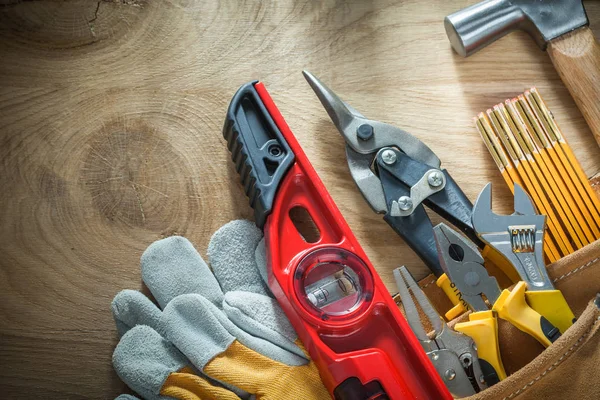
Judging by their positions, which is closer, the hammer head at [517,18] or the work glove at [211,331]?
the work glove at [211,331]

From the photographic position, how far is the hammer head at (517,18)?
117 centimetres

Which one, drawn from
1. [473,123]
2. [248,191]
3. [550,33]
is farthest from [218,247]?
[550,33]

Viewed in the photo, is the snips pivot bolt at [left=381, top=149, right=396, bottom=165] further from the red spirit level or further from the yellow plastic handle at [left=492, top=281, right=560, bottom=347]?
the yellow plastic handle at [left=492, top=281, right=560, bottom=347]

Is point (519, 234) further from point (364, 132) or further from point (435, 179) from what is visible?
point (364, 132)

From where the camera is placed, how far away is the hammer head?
1.17m

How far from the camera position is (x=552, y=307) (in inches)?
39.9

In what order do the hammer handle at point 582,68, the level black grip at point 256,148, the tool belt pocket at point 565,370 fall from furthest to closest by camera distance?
the hammer handle at point 582,68 < the level black grip at point 256,148 < the tool belt pocket at point 565,370

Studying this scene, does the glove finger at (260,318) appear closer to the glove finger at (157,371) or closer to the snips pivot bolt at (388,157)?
the glove finger at (157,371)

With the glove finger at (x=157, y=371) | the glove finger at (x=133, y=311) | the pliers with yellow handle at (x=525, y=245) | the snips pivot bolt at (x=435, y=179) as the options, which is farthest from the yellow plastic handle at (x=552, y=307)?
the glove finger at (x=133, y=311)

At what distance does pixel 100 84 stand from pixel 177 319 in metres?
0.39

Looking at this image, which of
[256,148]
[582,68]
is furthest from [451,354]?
[582,68]

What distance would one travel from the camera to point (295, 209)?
113 centimetres

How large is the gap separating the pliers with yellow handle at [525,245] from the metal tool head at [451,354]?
0.35 ft

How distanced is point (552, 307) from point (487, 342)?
0.10m
